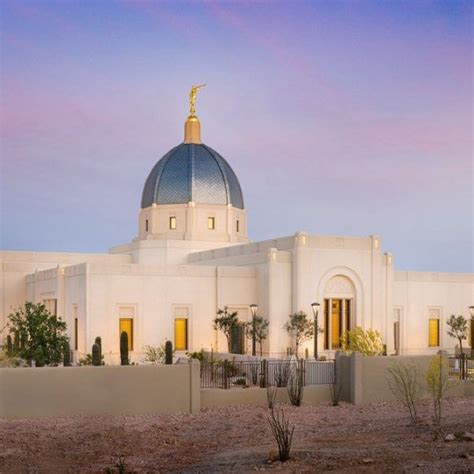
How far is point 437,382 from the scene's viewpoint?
19.5 m

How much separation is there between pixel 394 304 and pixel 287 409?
19080 millimetres

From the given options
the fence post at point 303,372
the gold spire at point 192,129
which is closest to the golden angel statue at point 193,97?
the gold spire at point 192,129

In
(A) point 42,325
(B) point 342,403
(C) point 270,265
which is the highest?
(C) point 270,265

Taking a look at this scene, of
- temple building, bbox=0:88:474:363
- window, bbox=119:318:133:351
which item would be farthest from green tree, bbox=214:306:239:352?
window, bbox=119:318:133:351

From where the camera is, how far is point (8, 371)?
16.8m

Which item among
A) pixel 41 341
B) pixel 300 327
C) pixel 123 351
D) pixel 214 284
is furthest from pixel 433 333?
pixel 41 341

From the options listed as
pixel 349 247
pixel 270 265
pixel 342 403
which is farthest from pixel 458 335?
pixel 342 403

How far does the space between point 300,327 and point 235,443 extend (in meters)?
17.5

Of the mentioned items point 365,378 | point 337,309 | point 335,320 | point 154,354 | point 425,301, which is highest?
point 425,301

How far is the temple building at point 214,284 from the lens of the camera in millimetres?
32000

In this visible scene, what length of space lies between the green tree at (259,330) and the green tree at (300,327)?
2.76ft

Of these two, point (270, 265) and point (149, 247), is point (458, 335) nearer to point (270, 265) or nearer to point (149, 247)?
point (270, 265)

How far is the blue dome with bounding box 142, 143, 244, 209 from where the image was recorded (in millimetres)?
39344

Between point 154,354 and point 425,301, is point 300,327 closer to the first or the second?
point 154,354
